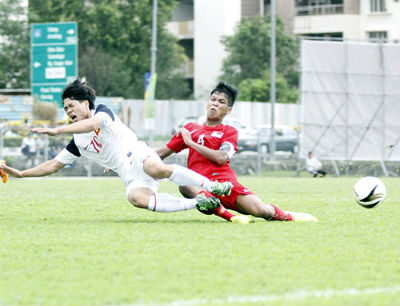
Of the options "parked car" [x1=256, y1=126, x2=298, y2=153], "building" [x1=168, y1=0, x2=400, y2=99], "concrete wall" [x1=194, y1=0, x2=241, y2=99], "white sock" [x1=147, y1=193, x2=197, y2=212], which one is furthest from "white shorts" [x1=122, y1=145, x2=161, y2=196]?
"concrete wall" [x1=194, y1=0, x2=241, y2=99]

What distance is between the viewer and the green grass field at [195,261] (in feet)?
13.7

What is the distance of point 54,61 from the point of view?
2675cm

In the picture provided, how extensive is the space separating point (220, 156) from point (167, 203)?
2.22 ft

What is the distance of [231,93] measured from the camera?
322 inches

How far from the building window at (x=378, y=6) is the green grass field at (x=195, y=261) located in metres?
41.0

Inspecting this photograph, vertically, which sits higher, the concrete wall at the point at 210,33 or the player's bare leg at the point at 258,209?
the concrete wall at the point at 210,33

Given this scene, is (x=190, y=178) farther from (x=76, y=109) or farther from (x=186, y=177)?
(x=76, y=109)

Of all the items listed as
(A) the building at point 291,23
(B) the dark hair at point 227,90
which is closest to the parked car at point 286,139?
(A) the building at point 291,23

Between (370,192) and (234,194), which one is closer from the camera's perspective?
(234,194)

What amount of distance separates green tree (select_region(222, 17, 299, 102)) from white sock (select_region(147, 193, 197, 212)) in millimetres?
37192

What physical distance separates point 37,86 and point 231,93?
64.3 feet

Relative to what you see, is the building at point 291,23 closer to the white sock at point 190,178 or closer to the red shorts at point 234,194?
the red shorts at point 234,194

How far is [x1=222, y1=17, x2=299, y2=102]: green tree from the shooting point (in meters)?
45.8

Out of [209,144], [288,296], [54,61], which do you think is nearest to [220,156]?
[209,144]
